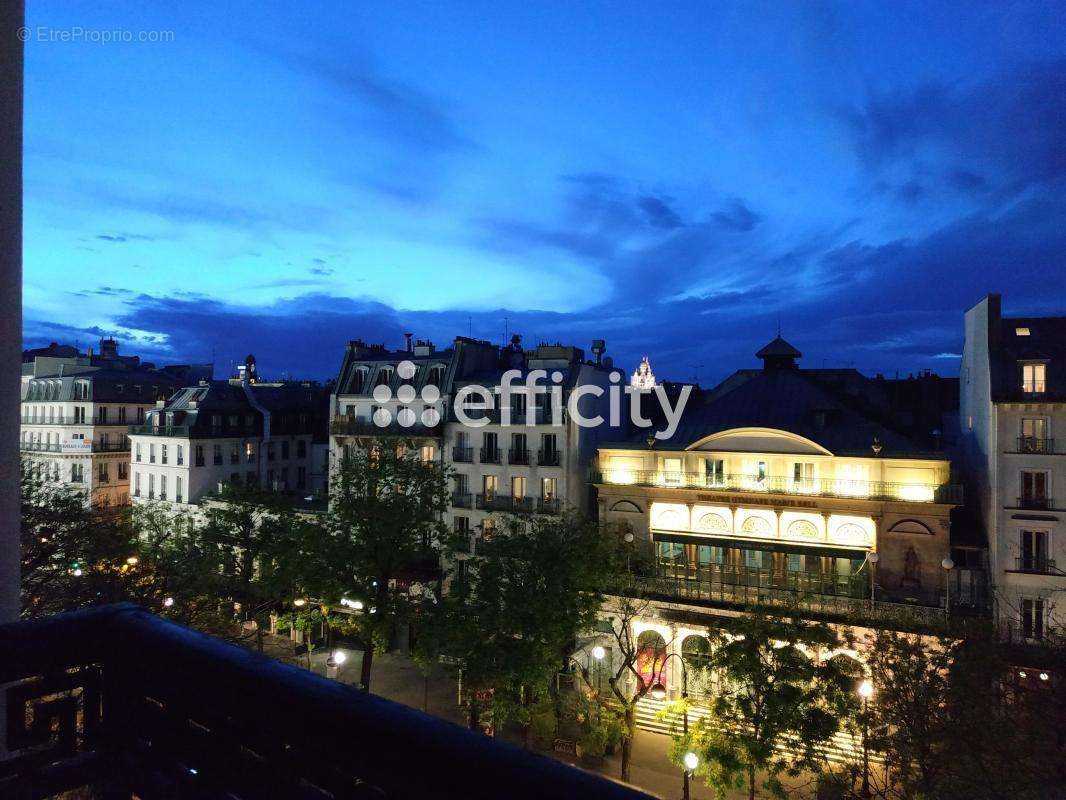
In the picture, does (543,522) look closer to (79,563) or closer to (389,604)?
(389,604)

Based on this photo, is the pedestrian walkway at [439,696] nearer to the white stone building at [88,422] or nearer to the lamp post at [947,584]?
the lamp post at [947,584]

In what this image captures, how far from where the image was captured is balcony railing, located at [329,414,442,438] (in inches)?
1487

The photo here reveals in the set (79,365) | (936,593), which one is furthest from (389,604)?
(79,365)

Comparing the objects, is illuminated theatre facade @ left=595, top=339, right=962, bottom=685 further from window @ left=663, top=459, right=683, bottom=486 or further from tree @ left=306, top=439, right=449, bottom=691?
tree @ left=306, top=439, right=449, bottom=691

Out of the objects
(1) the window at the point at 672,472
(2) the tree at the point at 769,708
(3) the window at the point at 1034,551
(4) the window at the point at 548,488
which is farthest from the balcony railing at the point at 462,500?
(3) the window at the point at 1034,551

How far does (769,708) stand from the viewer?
59.0 feet

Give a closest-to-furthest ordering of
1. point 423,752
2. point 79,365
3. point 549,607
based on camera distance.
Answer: point 423,752 → point 549,607 → point 79,365

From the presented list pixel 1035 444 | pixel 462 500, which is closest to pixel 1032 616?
pixel 1035 444

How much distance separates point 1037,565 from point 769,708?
53.6ft

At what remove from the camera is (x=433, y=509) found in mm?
26906

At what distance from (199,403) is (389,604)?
2641 centimetres

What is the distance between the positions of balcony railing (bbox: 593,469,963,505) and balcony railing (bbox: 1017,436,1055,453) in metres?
3.00

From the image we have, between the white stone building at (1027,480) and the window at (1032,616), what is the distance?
3 centimetres

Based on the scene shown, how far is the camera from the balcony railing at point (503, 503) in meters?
35.1
